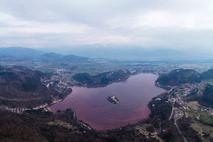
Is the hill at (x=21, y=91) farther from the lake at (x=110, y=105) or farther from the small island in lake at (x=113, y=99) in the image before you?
the small island in lake at (x=113, y=99)

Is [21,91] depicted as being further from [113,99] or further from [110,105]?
[110,105]

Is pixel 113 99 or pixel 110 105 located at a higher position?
pixel 113 99

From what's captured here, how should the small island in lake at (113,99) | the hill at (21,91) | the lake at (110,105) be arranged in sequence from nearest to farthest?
the lake at (110,105)
the hill at (21,91)
the small island in lake at (113,99)

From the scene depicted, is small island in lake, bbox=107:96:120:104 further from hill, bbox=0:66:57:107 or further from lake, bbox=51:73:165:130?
hill, bbox=0:66:57:107

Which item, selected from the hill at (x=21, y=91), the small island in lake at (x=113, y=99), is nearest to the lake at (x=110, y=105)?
the small island in lake at (x=113, y=99)

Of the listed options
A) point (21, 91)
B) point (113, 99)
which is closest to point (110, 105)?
point (113, 99)

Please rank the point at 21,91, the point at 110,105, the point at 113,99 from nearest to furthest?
the point at 110,105 < the point at 113,99 < the point at 21,91

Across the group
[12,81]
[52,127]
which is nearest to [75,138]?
[52,127]

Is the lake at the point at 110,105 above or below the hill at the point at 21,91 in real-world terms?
below

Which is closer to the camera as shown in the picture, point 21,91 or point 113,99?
point 113,99
